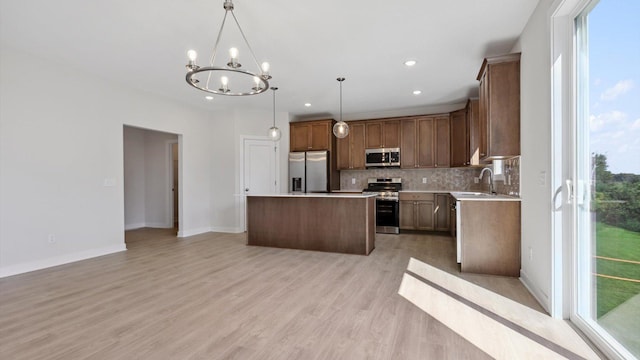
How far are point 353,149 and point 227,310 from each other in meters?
5.00

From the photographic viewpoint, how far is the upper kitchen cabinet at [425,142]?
616cm

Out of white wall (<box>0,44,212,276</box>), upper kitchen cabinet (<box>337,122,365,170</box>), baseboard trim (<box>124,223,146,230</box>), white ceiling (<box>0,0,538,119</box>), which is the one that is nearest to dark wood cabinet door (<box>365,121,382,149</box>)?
upper kitchen cabinet (<box>337,122,365,170</box>)

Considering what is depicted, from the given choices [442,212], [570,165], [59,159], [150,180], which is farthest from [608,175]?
[150,180]

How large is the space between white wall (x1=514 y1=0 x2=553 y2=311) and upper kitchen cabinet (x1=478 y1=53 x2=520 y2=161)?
0.11m

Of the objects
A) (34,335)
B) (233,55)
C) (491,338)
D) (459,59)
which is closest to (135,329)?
(34,335)

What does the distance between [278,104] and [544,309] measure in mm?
5367

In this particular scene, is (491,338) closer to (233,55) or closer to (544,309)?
(544,309)

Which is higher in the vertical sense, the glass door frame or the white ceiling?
the white ceiling

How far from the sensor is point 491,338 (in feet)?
6.59

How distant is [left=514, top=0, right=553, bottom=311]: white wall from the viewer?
95.7 inches

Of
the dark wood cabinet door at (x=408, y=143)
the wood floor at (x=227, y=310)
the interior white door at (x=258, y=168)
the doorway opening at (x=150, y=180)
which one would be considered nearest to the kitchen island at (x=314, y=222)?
the wood floor at (x=227, y=310)

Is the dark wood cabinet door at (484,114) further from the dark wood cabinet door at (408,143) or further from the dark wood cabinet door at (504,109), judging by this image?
the dark wood cabinet door at (408,143)

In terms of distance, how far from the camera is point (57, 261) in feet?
13.2

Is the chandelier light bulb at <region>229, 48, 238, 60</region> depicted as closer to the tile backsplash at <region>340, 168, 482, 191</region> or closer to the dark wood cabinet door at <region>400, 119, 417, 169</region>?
the dark wood cabinet door at <region>400, 119, 417, 169</region>
